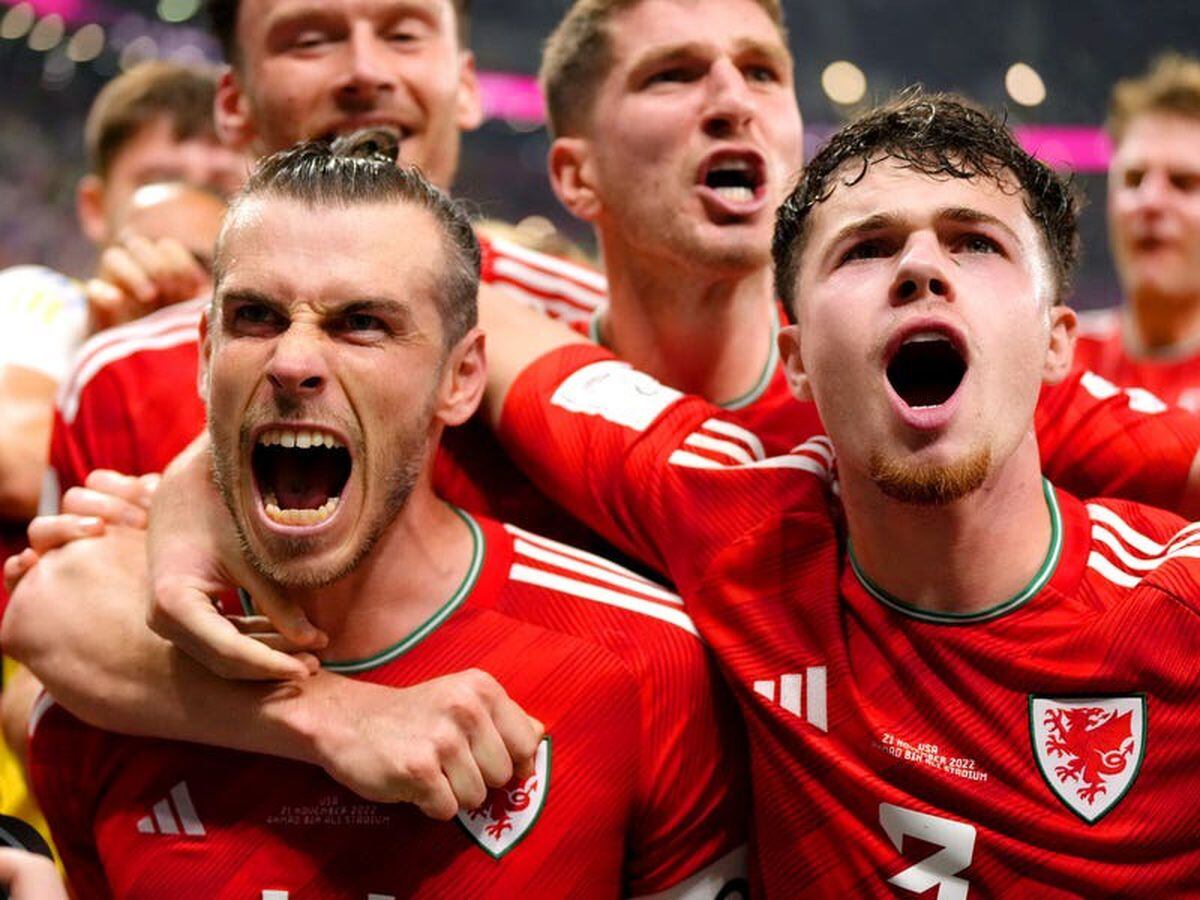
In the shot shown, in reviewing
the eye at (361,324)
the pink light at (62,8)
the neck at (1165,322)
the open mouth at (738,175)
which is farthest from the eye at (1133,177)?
the pink light at (62,8)

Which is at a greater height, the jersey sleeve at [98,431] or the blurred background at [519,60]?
the jersey sleeve at [98,431]

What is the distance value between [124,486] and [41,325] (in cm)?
87

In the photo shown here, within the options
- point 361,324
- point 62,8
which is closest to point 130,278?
point 361,324

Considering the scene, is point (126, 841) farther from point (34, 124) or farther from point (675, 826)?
point (34, 124)

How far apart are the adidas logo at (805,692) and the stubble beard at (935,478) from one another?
243 millimetres

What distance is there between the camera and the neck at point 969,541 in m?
1.73

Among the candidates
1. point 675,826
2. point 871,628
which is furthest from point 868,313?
point 675,826

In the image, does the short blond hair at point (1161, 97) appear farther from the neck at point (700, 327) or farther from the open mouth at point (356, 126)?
→ the open mouth at point (356, 126)

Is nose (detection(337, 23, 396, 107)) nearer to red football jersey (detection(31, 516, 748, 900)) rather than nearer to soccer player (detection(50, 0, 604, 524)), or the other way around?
soccer player (detection(50, 0, 604, 524))

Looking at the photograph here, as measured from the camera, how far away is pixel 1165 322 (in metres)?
4.21

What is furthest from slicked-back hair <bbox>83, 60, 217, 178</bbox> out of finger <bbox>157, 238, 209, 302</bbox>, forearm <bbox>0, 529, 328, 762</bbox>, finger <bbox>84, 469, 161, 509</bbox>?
forearm <bbox>0, 529, 328, 762</bbox>

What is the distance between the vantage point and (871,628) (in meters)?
1.77

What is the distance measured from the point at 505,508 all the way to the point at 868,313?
751mm

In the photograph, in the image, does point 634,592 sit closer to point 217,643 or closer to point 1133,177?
point 217,643
